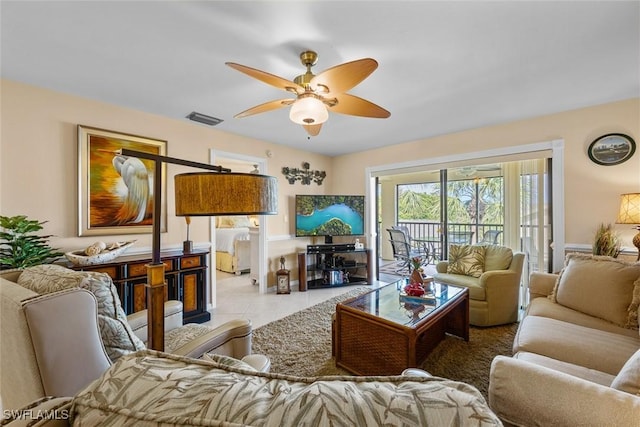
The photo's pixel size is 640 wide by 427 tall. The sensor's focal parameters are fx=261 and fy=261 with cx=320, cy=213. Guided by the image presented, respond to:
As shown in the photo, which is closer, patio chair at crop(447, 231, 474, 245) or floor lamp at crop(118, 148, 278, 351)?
floor lamp at crop(118, 148, 278, 351)

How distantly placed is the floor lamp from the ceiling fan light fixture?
93cm

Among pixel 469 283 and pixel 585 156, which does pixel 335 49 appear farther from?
pixel 585 156

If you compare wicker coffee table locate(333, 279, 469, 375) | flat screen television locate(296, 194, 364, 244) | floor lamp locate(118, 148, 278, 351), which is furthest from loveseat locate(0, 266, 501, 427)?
flat screen television locate(296, 194, 364, 244)

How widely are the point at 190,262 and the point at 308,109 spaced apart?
7.32 feet

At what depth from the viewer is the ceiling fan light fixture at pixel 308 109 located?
1688 mm

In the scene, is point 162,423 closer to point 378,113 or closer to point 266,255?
point 378,113

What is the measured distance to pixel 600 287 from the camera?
1.88 metres

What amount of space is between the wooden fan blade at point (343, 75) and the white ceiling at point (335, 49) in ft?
0.94

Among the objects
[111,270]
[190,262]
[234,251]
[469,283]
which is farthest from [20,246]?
[469,283]

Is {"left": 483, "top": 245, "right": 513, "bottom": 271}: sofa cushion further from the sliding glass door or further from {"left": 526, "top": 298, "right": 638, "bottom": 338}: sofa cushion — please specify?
{"left": 526, "top": 298, "right": 638, "bottom": 338}: sofa cushion

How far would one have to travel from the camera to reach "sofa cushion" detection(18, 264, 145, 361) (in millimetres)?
1010

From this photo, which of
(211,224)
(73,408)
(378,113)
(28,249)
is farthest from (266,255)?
(73,408)

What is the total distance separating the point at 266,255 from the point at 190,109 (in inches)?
89.6

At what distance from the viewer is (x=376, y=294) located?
2.42m
